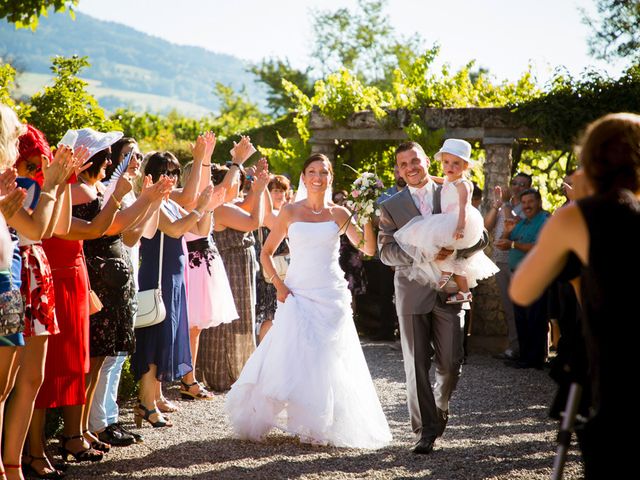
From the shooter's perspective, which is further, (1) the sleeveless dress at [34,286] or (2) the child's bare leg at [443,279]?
(2) the child's bare leg at [443,279]

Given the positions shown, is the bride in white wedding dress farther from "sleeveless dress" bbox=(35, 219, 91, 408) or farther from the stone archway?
the stone archway

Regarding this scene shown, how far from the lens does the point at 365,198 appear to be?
6.71 m

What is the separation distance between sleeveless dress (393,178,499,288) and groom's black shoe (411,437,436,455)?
3.59 ft

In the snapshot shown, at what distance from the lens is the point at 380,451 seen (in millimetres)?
6238

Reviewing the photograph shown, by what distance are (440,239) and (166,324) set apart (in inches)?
93.6

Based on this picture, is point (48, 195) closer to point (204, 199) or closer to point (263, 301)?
point (204, 199)

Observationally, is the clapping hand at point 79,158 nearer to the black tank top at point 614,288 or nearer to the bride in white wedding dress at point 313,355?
the bride in white wedding dress at point 313,355

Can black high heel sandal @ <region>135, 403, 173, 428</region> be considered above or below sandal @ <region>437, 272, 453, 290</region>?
below

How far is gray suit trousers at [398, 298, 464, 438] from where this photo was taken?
614 cm

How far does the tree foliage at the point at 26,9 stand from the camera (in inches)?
453

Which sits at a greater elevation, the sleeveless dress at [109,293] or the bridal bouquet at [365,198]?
the bridal bouquet at [365,198]

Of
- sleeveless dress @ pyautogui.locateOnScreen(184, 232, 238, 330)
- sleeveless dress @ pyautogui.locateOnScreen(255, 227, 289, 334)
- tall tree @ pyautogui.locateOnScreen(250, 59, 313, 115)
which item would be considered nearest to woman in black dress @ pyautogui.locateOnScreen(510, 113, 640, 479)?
sleeveless dress @ pyautogui.locateOnScreen(184, 232, 238, 330)

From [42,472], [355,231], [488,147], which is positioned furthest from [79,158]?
[488,147]

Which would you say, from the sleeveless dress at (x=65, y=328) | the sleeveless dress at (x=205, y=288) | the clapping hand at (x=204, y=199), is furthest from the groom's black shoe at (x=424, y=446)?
the sleeveless dress at (x=205, y=288)
